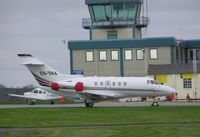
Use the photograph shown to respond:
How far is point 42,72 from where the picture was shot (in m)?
60.6

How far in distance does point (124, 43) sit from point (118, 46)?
3.10 ft

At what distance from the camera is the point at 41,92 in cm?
7681

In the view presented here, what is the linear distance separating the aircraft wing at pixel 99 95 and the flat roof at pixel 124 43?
36.1m

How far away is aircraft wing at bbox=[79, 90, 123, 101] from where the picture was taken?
5891 centimetres

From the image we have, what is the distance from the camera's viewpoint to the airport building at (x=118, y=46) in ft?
316

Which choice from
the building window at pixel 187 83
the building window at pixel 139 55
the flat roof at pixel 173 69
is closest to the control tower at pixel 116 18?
the building window at pixel 139 55

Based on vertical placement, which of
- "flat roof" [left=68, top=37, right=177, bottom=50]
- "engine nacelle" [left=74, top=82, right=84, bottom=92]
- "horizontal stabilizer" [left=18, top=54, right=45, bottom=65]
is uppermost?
"flat roof" [left=68, top=37, right=177, bottom=50]

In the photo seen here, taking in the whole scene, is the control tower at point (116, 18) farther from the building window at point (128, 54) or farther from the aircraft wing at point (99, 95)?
the aircraft wing at point (99, 95)

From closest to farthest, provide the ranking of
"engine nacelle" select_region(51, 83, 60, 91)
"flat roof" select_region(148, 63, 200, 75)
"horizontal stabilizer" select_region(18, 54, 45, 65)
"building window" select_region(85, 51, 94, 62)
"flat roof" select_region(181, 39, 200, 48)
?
1. "engine nacelle" select_region(51, 83, 60, 91)
2. "horizontal stabilizer" select_region(18, 54, 45, 65)
3. "flat roof" select_region(148, 63, 200, 75)
4. "building window" select_region(85, 51, 94, 62)
5. "flat roof" select_region(181, 39, 200, 48)

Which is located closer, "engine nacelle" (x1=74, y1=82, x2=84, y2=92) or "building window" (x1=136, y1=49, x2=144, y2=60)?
"engine nacelle" (x1=74, y1=82, x2=84, y2=92)

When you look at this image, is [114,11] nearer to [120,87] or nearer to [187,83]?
[187,83]

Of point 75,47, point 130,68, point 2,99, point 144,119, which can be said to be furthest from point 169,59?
point 144,119

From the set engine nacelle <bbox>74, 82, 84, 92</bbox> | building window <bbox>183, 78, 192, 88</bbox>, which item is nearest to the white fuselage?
engine nacelle <bbox>74, 82, 84, 92</bbox>

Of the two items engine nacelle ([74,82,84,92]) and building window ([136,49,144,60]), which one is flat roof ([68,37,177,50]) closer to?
building window ([136,49,144,60])
